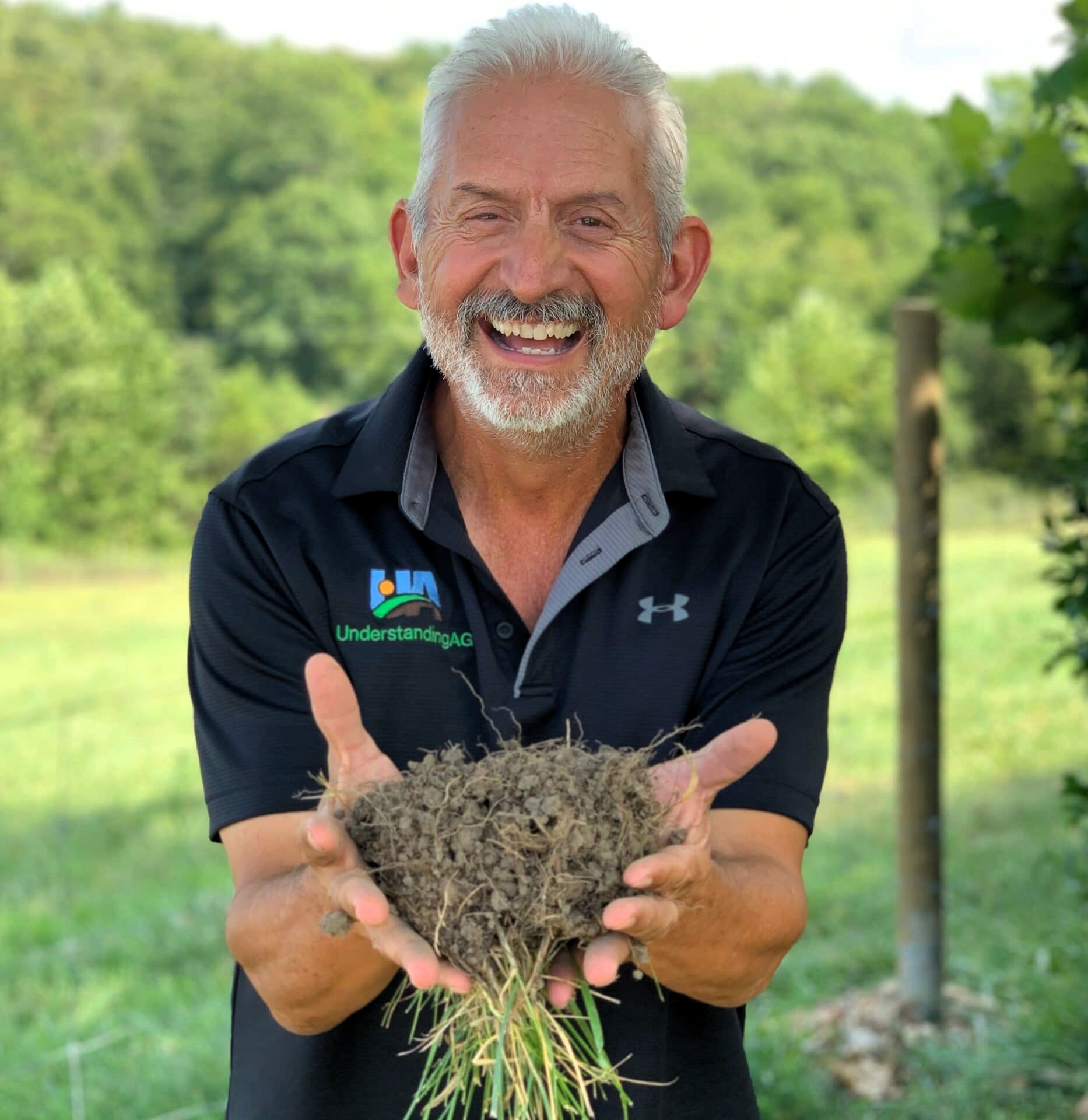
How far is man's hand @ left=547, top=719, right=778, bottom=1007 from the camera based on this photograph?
1.86 m

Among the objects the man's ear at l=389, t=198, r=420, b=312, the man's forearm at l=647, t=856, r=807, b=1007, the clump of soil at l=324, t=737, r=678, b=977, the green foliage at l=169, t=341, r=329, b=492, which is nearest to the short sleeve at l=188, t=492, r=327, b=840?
the clump of soil at l=324, t=737, r=678, b=977

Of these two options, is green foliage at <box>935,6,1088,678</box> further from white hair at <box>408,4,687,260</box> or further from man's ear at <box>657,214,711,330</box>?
white hair at <box>408,4,687,260</box>

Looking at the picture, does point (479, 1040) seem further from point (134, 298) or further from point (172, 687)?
point (134, 298)

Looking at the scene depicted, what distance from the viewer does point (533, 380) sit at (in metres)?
2.44

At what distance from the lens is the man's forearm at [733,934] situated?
205 cm

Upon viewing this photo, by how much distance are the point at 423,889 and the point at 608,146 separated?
4.30ft

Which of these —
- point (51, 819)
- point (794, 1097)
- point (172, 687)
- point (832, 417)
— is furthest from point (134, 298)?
point (794, 1097)

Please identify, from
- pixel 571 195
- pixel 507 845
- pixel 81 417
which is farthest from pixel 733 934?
pixel 81 417

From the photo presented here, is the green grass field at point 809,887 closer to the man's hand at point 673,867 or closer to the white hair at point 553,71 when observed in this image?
the white hair at point 553,71

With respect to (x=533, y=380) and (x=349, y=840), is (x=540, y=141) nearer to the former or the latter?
(x=533, y=380)

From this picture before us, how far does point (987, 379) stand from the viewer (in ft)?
102

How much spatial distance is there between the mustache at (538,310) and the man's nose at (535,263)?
0.05ft

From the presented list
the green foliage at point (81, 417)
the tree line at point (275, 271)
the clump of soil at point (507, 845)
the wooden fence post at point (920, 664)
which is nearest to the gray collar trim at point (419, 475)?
the clump of soil at point (507, 845)

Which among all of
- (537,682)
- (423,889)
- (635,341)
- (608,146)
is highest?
(608,146)
